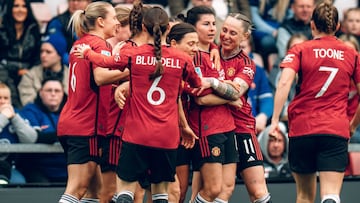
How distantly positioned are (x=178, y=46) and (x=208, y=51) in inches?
26.0

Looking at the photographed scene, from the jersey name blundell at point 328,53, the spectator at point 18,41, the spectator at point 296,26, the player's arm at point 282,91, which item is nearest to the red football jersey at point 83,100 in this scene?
the player's arm at point 282,91

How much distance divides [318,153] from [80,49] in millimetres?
2285

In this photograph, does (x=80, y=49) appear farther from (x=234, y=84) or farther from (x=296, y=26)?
(x=296, y=26)

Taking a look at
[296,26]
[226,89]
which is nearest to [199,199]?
[226,89]

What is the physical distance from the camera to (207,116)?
1237 cm

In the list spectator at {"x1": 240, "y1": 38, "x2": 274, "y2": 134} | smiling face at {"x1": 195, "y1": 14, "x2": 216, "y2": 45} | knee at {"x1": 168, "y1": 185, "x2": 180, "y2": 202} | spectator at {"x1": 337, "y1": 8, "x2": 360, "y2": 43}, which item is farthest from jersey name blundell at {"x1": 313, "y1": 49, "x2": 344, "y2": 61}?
spectator at {"x1": 337, "y1": 8, "x2": 360, "y2": 43}

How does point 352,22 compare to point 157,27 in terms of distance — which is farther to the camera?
point 352,22

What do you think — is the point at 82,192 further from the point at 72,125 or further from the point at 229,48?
the point at 229,48

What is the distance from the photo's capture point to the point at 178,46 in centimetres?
1195

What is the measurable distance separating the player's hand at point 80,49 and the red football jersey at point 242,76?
4.60 ft

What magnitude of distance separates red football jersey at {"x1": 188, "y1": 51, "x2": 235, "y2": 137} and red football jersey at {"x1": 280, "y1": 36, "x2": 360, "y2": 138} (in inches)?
27.4

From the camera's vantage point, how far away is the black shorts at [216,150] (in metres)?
12.3

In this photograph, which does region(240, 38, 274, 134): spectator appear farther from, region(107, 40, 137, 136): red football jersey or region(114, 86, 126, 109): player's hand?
region(114, 86, 126, 109): player's hand

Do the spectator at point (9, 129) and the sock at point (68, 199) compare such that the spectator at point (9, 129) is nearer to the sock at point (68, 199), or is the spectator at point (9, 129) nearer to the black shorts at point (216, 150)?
the sock at point (68, 199)
